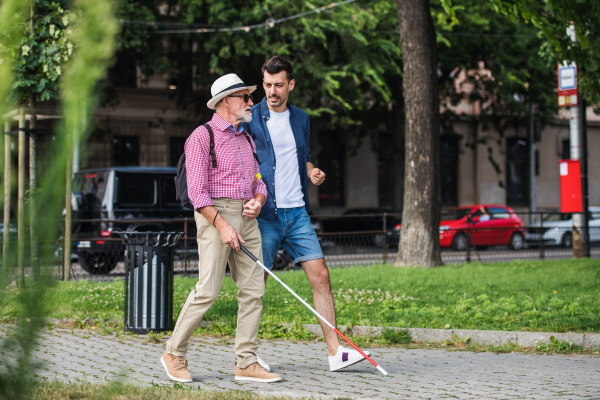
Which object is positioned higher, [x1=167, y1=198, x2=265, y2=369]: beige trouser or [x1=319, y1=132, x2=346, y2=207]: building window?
[x1=319, y1=132, x2=346, y2=207]: building window

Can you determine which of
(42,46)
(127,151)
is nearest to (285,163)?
(42,46)

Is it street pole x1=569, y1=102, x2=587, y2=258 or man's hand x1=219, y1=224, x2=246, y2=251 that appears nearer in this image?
man's hand x1=219, y1=224, x2=246, y2=251

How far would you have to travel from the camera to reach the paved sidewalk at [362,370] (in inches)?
170

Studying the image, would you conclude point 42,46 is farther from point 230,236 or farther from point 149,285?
point 230,236

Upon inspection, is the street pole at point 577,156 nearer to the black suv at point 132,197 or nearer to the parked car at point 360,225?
the parked car at point 360,225

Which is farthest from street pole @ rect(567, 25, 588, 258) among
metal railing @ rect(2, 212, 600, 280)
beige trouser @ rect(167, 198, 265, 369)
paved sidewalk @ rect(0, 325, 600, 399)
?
beige trouser @ rect(167, 198, 265, 369)

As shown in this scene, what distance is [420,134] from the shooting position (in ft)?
40.2

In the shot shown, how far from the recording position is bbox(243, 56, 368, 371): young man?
195 inches

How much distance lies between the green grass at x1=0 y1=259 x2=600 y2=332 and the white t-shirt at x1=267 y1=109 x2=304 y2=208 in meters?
1.65

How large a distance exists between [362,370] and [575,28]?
266 inches

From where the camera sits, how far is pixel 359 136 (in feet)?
93.1

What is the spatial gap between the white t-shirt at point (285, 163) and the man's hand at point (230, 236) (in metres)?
0.65

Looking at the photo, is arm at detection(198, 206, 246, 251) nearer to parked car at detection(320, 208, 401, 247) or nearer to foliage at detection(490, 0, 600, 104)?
foliage at detection(490, 0, 600, 104)

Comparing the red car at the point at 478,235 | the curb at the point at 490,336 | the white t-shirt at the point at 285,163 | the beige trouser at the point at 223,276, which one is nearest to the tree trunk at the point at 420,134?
the red car at the point at 478,235
